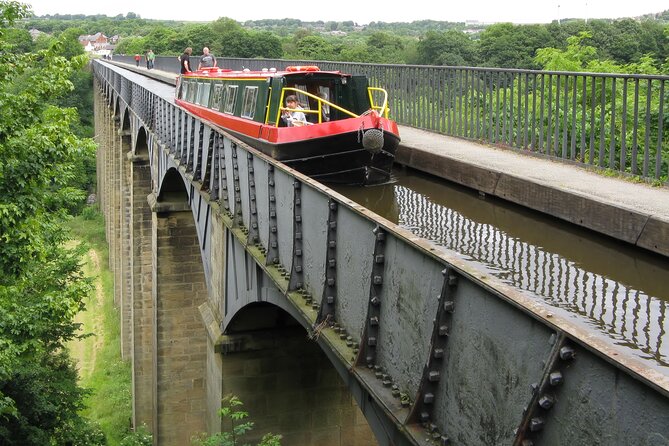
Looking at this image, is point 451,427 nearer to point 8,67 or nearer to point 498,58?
point 8,67

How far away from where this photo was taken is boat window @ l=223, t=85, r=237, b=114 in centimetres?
1431

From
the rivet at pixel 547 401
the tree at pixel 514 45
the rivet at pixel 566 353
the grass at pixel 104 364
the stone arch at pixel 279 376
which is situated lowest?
the grass at pixel 104 364

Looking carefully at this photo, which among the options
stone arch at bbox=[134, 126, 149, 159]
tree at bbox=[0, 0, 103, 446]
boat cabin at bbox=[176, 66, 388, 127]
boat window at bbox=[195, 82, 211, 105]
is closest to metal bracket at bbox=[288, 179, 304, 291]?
boat cabin at bbox=[176, 66, 388, 127]

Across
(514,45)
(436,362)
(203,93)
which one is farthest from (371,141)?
(514,45)

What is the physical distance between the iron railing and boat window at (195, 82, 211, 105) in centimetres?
346

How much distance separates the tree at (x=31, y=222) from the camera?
12.3m

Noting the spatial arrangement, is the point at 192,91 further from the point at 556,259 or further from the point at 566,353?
the point at 566,353

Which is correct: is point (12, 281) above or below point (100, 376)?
above

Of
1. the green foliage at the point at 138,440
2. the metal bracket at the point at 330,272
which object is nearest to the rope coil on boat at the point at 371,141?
the metal bracket at the point at 330,272

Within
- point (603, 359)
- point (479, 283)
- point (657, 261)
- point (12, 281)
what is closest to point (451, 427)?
point (479, 283)

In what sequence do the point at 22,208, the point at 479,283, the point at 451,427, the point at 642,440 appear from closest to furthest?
the point at 642,440 → the point at 479,283 → the point at 451,427 → the point at 22,208

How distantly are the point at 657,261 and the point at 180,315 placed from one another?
17138mm

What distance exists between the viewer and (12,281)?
566 inches

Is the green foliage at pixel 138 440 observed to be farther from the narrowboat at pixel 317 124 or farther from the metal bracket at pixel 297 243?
the metal bracket at pixel 297 243
